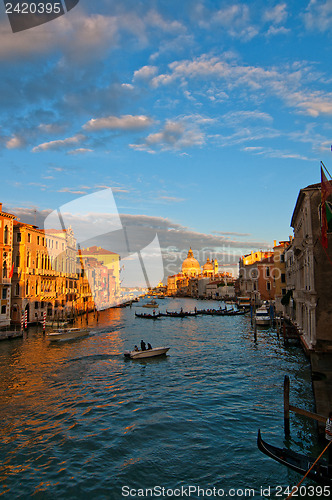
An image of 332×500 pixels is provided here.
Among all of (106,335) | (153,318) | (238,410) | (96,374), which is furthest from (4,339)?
(153,318)

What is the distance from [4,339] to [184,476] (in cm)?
2494

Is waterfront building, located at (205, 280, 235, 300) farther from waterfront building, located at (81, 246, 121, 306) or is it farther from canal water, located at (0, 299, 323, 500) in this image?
canal water, located at (0, 299, 323, 500)

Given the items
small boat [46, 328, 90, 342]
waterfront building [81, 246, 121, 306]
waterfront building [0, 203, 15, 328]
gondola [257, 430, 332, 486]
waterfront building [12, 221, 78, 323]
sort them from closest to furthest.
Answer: gondola [257, 430, 332, 486], small boat [46, 328, 90, 342], waterfront building [0, 203, 15, 328], waterfront building [12, 221, 78, 323], waterfront building [81, 246, 121, 306]

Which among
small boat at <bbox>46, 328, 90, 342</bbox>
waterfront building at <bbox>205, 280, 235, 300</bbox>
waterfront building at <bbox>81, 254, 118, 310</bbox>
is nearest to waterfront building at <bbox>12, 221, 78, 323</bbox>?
small boat at <bbox>46, 328, 90, 342</bbox>

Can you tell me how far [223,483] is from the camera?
30.2ft

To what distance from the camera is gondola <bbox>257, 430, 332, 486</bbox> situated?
→ 8438 millimetres

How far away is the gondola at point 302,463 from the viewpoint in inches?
332

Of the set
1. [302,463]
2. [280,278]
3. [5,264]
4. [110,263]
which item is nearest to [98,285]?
[110,263]

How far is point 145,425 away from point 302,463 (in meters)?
5.71

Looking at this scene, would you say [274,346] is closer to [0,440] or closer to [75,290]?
[0,440]

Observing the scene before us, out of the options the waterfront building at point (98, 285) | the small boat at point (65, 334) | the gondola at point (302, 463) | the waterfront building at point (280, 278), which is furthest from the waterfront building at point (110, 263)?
the gondola at point (302, 463)

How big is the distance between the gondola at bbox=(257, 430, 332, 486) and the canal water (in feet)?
1.47

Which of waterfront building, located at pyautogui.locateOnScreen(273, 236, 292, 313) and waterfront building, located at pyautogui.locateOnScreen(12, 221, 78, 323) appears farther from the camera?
waterfront building, located at pyautogui.locateOnScreen(273, 236, 292, 313)

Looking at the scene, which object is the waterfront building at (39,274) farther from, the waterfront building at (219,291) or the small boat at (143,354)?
the waterfront building at (219,291)
